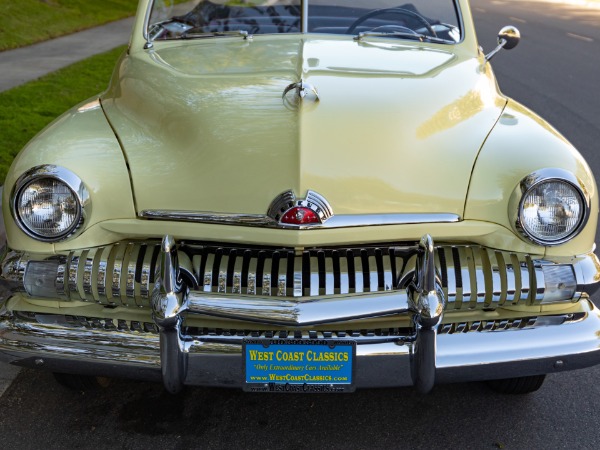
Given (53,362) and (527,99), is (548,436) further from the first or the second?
(527,99)

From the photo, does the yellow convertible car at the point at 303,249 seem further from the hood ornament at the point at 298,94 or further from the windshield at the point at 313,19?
the windshield at the point at 313,19

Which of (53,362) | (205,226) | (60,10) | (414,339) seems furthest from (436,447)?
(60,10)

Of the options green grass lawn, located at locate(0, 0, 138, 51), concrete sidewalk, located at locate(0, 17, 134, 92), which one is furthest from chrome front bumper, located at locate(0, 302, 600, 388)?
green grass lawn, located at locate(0, 0, 138, 51)

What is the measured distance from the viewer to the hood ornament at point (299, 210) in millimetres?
2453

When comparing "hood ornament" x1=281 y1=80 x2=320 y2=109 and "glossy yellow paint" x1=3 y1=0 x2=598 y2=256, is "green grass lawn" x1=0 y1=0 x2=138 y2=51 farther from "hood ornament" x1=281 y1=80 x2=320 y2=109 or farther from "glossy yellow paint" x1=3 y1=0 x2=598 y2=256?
"hood ornament" x1=281 y1=80 x2=320 y2=109

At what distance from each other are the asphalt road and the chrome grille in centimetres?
62

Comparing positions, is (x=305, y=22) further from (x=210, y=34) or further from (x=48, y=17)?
(x=48, y=17)

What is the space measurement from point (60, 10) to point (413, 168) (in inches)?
541

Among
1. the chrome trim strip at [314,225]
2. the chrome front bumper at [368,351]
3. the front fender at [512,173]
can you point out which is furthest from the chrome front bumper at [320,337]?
the front fender at [512,173]

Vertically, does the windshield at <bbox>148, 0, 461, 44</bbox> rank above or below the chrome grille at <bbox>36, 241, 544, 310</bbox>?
above

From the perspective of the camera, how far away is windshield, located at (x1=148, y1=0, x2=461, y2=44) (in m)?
3.81

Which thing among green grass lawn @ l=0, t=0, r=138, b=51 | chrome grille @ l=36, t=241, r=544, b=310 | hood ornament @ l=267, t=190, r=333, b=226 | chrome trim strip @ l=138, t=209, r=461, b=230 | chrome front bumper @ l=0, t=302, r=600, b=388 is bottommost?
green grass lawn @ l=0, t=0, r=138, b=51

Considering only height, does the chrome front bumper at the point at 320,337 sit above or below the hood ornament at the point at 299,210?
below

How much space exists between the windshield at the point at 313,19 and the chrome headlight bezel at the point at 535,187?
146cm
